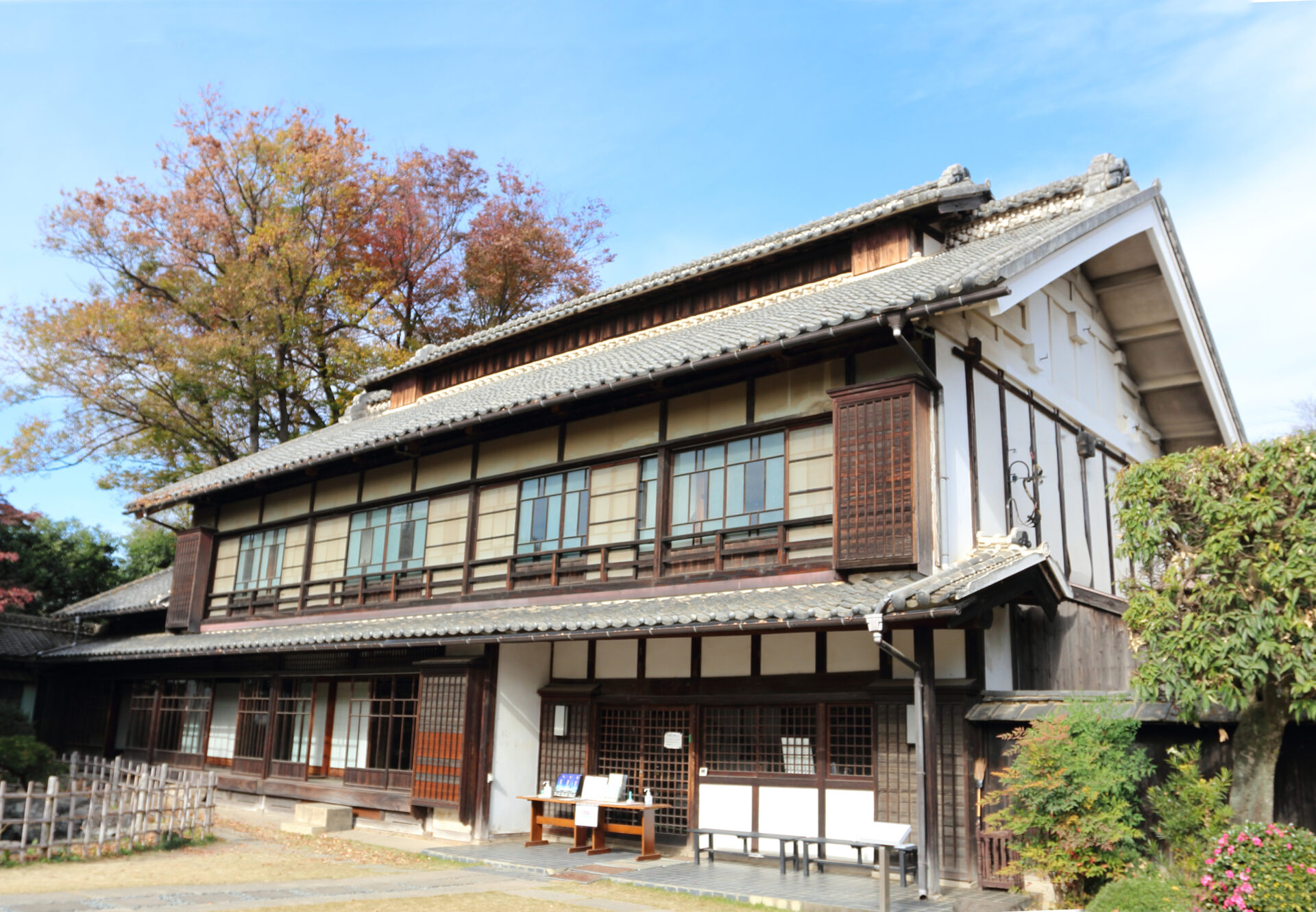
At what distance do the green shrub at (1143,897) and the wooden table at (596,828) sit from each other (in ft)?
18.0

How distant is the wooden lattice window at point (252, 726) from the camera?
1888 cm

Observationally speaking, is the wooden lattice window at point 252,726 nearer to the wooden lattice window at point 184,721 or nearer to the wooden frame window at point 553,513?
the wooden lattice window at point 184,721

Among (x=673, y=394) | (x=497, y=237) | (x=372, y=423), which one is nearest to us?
(x=673, y=394)

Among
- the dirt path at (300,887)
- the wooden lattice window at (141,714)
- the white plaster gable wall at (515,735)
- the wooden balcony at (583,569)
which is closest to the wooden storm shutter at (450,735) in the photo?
the white plaster gable wall at (515,735)

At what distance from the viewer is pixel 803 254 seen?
1647cm

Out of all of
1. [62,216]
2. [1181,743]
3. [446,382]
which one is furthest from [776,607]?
[62,216]

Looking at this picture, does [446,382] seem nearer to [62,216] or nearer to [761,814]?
[761,814]

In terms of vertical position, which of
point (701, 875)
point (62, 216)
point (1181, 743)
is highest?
point (62, 216)

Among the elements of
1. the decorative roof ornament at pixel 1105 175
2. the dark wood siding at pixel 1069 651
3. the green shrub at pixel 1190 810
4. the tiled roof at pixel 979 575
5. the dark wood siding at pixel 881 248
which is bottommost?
the green shrub at pixel 1190 810

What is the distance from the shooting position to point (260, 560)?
21406 millimetres

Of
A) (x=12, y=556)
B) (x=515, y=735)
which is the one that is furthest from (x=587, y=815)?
(x=12, y=556)

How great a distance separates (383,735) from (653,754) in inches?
219

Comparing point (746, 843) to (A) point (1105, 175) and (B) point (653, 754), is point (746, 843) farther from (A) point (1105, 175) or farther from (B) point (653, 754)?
(A) point (1105, 175)

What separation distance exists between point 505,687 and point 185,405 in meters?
22.4
